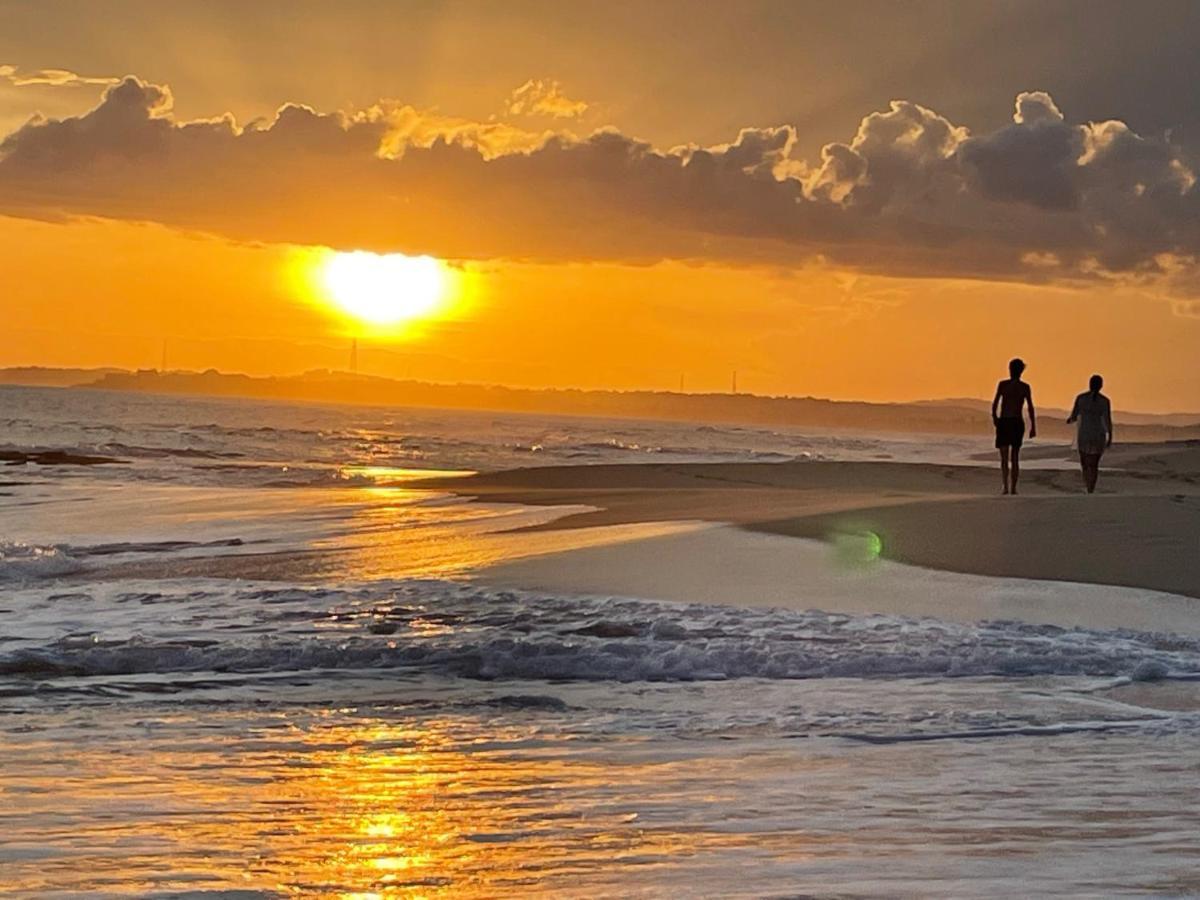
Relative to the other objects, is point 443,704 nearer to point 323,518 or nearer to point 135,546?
point 135,546

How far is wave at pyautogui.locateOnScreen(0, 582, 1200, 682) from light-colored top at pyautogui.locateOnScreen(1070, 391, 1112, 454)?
10.8m

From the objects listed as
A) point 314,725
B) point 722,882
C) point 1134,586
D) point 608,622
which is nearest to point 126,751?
point 314,725

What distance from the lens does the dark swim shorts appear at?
1883 centimetres

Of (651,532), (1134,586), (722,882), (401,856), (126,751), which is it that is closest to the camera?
(722,882)

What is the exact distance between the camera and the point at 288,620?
9.34 meters

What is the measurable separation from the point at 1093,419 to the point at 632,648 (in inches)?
505

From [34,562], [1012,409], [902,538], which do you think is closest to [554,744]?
[902,538]

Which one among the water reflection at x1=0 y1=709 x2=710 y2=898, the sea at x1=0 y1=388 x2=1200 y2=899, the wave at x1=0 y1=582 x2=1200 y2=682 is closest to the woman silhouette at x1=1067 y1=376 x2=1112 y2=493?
the sea at x1=0 y1=388 x2=1200 y2=899

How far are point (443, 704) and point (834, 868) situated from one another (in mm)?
3357

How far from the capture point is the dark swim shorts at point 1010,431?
61.8ft

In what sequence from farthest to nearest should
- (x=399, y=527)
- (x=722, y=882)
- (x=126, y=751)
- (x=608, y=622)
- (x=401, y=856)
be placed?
(x=399, y=527), (x=608, y=622), (x=126, y=751), (x=401, y=856), (x=722, y=882)

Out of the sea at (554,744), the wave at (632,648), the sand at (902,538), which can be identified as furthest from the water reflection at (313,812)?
the sand at (902,538)

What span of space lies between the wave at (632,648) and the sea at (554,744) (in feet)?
0.10

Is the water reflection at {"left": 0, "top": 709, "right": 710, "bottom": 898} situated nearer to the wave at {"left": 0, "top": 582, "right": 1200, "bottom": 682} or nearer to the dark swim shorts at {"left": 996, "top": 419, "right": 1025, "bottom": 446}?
the wave at {"left": 0, "top": 582, "right": 1200, "bottom": 682}
